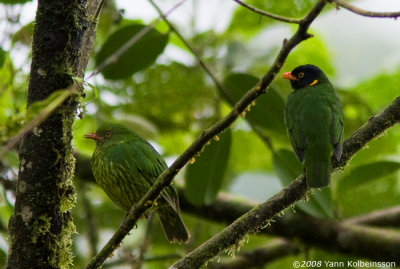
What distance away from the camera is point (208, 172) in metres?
3.81

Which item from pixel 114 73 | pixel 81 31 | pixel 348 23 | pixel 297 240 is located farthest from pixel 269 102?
pixel 348 23

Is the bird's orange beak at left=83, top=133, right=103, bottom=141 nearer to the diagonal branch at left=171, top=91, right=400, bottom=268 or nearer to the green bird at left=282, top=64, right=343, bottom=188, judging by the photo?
the green bird at left=282, top=64, right=343, bottom=188

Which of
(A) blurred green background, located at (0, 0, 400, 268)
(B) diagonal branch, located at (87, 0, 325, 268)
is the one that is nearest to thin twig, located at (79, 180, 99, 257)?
(A) blurred green background, located at (0, 0, 400, 268)

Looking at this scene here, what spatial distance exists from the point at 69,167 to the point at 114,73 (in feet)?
5.46

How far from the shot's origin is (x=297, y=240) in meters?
4.66

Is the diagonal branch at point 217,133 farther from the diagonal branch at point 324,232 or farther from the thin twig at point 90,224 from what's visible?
the thin twig at point 90,224

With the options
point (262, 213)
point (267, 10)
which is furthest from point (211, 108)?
point (262, 213)

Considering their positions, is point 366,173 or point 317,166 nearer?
point 317,166

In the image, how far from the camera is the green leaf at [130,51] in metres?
3.93

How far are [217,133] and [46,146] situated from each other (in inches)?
25.3

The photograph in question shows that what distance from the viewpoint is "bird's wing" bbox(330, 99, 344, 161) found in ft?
10.7

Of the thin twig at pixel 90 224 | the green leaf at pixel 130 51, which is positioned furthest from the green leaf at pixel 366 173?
the thin twig at pixel 90 224

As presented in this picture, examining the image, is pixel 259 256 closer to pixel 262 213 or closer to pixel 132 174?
pixel 132 174

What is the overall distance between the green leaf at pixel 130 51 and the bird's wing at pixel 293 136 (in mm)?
871
